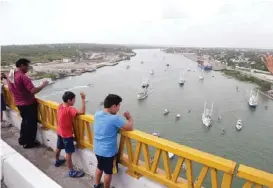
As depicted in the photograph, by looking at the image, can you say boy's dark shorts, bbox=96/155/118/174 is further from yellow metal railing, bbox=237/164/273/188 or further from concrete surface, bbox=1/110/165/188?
yellow metal railing, bbox=237/164/273/188

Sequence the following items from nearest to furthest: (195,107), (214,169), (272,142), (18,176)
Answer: (214,169) < (18,176) < (272,142) < (195,107)

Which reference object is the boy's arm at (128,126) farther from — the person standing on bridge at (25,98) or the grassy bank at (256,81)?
the grassy bank at (256,81)

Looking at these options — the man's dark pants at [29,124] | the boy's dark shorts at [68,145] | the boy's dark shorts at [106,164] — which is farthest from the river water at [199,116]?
the boy's dark shorts at [106,164]

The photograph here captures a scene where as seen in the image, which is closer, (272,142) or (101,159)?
(101,159)

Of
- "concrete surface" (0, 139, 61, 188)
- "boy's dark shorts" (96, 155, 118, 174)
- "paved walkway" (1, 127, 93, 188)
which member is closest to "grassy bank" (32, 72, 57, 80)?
"paved walkway" (1, 127, 93, 188)

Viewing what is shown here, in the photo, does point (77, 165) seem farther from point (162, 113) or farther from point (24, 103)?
point (162, 113)

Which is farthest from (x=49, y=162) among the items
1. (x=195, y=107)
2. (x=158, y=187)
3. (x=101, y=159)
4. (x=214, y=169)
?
(x=195, y=107)

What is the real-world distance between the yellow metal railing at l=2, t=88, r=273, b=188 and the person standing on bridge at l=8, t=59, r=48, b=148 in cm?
75

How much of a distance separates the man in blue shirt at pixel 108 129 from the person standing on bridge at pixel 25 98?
3.50 ft

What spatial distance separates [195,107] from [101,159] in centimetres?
2569

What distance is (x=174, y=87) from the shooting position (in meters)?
38.1

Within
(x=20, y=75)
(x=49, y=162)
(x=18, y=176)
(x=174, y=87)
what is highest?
(x=20, y=75)

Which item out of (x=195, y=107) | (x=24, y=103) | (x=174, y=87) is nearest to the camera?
(x=24, y=103)

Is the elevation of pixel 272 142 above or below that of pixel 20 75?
below
